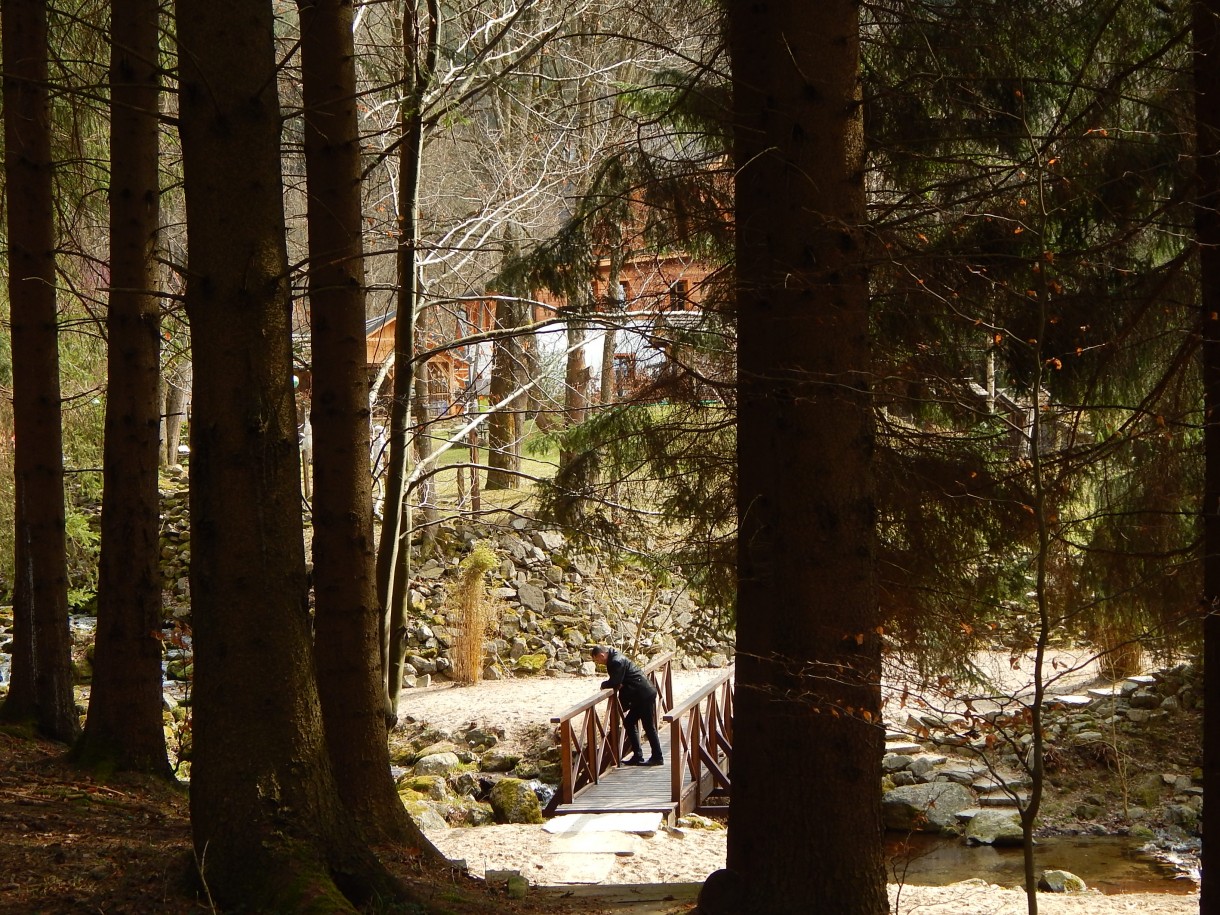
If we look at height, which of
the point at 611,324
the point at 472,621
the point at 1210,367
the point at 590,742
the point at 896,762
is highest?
the point at 611,324

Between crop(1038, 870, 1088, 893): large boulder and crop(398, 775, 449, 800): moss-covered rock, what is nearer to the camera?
crop(1038, 870, 1088, 893): large boulder

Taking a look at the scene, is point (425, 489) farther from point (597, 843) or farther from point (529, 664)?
point (597, 843)

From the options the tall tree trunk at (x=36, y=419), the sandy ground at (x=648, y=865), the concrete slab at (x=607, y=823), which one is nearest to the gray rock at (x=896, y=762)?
the sandy ground at (x=648, y=865)

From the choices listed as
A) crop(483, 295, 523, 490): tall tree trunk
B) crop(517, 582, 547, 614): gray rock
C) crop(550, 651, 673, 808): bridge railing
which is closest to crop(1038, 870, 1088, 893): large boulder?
crop(550, 651, 673, 808): bridge railing

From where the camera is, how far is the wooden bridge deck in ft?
31.4

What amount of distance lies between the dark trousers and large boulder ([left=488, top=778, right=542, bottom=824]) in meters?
1.29

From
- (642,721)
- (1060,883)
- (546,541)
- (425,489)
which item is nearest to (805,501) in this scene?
(1060,883)

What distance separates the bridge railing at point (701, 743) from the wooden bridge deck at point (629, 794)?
0.13m

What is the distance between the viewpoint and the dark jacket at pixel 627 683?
10.8 metres

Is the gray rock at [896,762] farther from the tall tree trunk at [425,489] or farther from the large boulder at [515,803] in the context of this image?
the tall tree trunk at [425,489]

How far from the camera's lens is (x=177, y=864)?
378 centimetres

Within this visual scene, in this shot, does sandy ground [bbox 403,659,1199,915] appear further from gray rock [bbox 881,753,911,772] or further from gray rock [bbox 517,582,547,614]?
gray rock [bbox 517,582,547,614]

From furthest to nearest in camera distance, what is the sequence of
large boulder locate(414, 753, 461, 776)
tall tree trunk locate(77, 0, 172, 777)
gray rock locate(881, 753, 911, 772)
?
1. gray rock locate(881, 753, 911, 772)
2. large boulder locate(414, 753, 461, 776)
3. tall tree trunk locate(77, 0, 172, 777)

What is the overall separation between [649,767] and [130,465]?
672 cm
